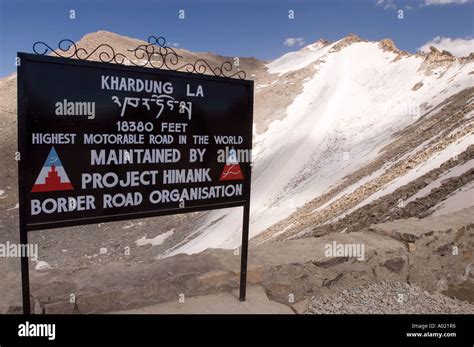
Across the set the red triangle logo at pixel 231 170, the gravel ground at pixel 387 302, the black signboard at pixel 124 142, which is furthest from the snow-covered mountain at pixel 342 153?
the black signboard at pixel 124 142

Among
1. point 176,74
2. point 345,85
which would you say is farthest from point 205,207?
point 345,85

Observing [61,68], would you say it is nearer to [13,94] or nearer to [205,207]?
[205,207]

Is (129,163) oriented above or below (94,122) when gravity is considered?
below

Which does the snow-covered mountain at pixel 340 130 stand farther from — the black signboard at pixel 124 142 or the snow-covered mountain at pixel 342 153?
the black signboard at pixel 124 142

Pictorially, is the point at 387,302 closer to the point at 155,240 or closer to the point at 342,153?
the point at 155,240

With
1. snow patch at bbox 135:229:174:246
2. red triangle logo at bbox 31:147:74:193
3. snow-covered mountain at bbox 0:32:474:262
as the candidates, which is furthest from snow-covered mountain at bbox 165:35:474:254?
red triangle logo at bbox 31:147:74:193
